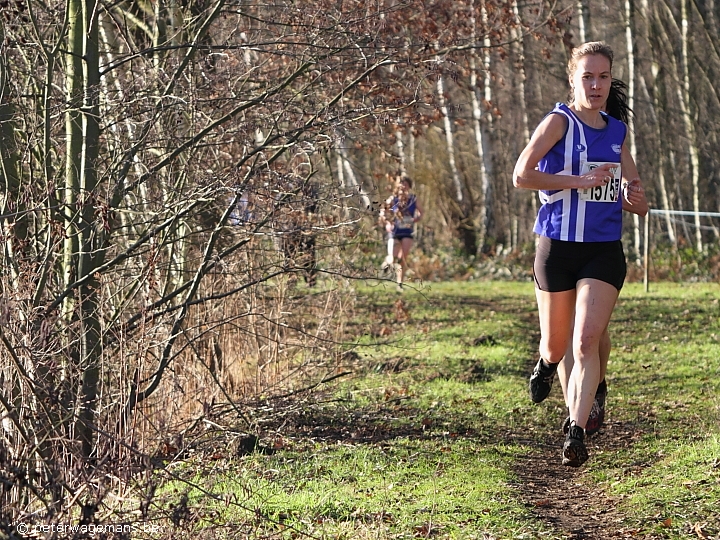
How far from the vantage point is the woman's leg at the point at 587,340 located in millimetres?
5734

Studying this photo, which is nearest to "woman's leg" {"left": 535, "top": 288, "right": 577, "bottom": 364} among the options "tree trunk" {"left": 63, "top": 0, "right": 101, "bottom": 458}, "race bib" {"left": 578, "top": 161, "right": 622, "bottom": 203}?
"race bib" {"left": 578, "top": 161, "right": 622, "bottom": 203}

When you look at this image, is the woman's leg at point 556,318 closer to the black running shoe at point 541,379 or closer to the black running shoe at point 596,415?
Result: the black running shoe at point 541,379

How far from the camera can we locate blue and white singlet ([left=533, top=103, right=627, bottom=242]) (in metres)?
5.80

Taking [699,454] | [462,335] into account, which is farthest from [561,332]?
[462,335]

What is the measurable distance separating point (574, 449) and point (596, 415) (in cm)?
64

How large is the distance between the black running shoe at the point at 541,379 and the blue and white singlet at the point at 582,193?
911 millimetres

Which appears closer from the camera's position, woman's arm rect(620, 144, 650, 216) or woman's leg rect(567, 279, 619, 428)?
woman's leg rect(567, 279, 619, 428)

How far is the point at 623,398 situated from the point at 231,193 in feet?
12.1

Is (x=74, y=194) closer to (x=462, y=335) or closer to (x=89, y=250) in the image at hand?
(x=89, y=250)

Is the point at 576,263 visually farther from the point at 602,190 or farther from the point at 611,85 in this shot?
the point at 611,85

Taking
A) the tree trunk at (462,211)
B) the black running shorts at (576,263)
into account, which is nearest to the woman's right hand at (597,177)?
the black running shorts at (576,263)

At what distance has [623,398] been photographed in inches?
344

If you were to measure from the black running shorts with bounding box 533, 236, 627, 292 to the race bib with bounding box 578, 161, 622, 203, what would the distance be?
244 mm

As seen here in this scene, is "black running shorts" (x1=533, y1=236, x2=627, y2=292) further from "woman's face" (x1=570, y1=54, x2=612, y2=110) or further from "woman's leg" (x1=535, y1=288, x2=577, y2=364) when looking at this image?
"woman's face" (x1=570, y1=54, x2=612, y2=110)
